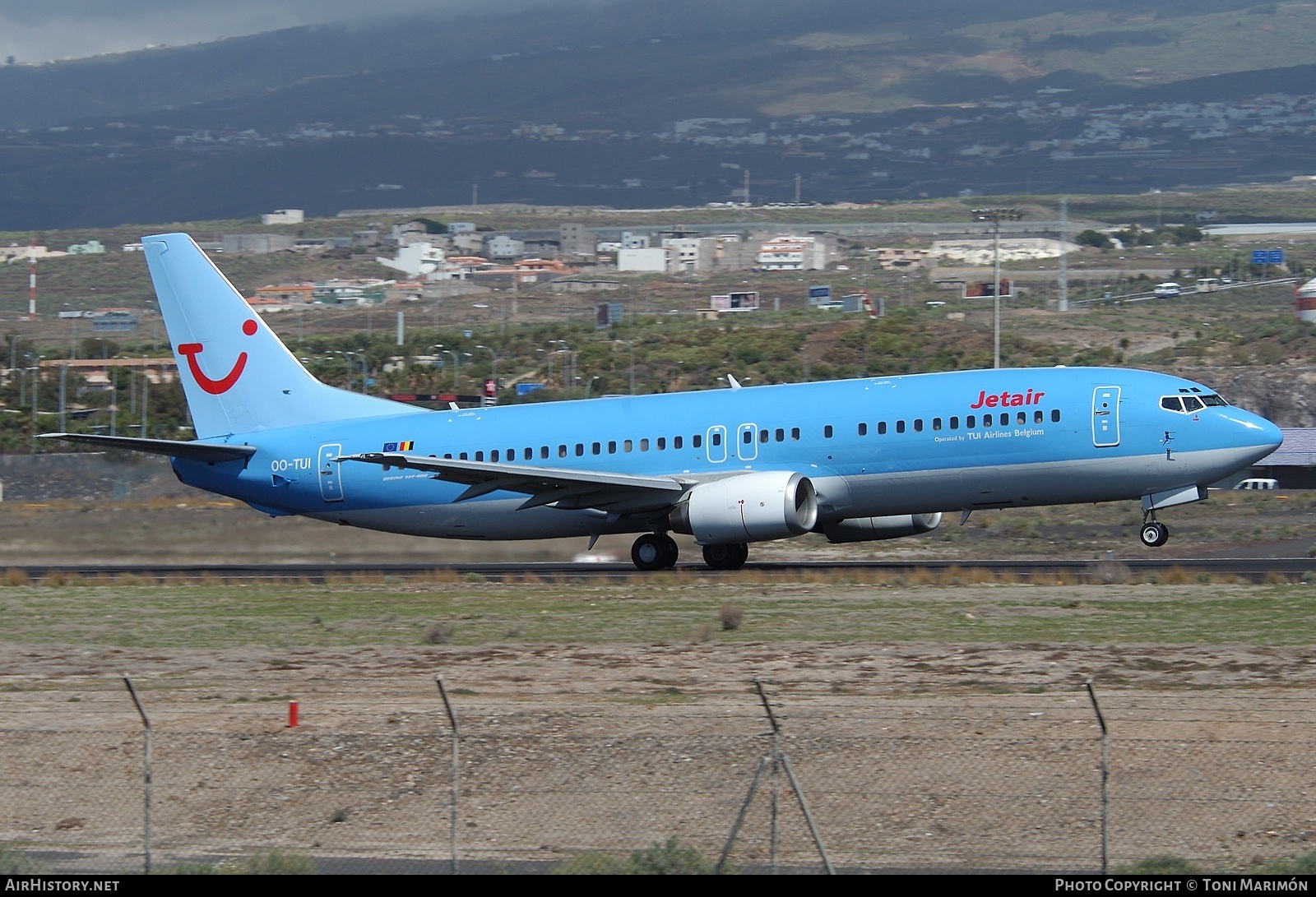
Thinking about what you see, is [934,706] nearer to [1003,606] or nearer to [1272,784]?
[1272,784]

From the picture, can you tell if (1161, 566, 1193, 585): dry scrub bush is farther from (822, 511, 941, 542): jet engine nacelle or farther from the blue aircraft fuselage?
(822, 511, 941, 542): jet engine nacelle

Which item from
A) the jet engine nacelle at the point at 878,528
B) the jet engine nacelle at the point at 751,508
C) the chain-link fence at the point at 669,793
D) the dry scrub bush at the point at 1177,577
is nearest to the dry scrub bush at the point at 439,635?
the chain-link fence at the point at 669,793

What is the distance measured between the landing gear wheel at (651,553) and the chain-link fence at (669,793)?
1871 cm

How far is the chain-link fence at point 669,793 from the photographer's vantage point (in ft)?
47.6

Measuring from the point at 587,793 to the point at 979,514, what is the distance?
40.5 meters

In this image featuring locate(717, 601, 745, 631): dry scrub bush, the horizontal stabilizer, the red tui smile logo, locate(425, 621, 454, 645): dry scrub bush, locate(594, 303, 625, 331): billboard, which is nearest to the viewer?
locate(425, 621, 454, 645): dry scrub bush

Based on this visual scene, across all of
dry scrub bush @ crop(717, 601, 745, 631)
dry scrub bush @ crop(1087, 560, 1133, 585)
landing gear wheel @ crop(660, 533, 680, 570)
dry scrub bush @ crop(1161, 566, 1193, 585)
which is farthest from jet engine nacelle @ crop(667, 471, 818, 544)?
dry scrub bush @ crop(1161, 566, 1193, 585)

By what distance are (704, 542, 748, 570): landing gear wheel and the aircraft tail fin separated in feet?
29.6

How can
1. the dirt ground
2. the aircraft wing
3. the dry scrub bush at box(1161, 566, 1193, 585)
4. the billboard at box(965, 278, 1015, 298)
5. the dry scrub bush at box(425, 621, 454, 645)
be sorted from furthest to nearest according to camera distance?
the billboard at box(965, 278, 1015, 298)
the aircraft wing
the dry scrub bush at box(1161, 566, 1193, 585)
the dry scrub bush at box(425, 621, 454, 645)
the dirt ground

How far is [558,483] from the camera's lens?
35469mm

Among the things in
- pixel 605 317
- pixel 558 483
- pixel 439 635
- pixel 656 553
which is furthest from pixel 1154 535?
pixel 605 317

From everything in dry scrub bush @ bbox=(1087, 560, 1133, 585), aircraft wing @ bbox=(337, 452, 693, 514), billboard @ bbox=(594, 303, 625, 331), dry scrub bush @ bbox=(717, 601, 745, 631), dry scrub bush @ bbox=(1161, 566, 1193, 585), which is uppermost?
billboard @ bbox=(594, 303, 625, 331)

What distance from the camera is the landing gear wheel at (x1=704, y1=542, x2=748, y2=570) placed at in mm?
37375

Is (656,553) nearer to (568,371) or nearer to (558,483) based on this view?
(558,483)
